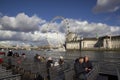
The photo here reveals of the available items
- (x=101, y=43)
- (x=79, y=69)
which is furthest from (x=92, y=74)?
(x=101, y=43)

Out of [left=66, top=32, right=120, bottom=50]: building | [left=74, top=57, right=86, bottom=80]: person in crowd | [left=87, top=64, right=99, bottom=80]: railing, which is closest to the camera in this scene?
[left=87, top=64, right=99, bottom=80]: railing

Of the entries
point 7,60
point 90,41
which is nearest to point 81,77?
point 7,60

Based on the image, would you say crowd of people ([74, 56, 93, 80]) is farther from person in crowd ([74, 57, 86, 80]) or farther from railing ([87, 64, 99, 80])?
railing ([87, 64, 99, 80])

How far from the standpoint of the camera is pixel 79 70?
11.7 m

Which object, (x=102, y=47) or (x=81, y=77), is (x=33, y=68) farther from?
(x=102, y=47)

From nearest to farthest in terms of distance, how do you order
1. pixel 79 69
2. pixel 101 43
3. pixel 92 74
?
pixel 92 74
pixel 79 69
pixel 101 43

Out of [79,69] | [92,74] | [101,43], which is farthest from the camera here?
[101,43]

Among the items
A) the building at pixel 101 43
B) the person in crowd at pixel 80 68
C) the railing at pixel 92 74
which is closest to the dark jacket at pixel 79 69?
the person in crowd at pixel 80 68

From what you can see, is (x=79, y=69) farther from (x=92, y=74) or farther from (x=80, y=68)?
(x=92, y=74)

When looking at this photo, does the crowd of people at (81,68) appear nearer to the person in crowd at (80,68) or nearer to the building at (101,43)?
the person in crowd at (80,68)

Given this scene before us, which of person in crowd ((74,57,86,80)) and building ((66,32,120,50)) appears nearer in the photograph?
person in crowd ((74,57,86,80))

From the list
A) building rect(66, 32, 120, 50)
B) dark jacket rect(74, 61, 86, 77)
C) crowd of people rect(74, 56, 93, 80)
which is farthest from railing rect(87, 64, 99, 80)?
building rect(66, 32, 120, 50)

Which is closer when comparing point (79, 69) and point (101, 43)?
point (79, 69)

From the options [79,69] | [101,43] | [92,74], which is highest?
[101,43]
